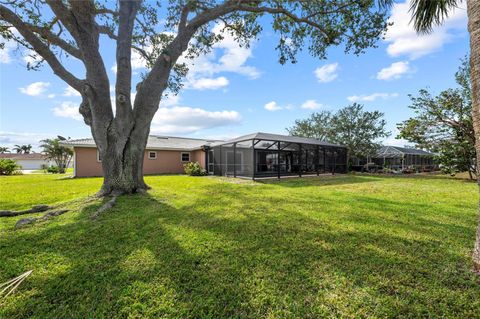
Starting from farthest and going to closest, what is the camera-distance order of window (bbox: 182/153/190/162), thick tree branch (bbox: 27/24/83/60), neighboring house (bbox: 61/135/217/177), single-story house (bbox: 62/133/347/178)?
1. window (bbox: 182/153/190/162)
2. single-story house (bbox: 62/133/347/178)
3. neighboring house (bbox: 61/135/217/177)
4. thick tree branch (bbox: 27/24/83/60)

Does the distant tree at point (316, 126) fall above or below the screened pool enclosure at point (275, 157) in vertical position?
above

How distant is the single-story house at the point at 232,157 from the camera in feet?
48.6

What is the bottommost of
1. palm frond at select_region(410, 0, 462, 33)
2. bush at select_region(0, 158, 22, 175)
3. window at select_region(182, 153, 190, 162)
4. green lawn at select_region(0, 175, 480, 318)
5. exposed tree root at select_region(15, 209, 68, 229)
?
green lawn at select_region(0, 175, 480, 318)

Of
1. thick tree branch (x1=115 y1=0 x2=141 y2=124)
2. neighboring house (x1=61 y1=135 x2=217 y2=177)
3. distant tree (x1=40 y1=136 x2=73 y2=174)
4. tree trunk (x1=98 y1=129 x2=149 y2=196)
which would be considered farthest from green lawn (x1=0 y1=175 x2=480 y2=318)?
distant tree (x1=40 y1=136 x2=73 y2=174)

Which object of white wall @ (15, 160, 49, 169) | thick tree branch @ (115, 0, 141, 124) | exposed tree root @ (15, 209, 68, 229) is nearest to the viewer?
exposed tree root @ (15, 209, 68, 229)

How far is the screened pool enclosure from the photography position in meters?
14.9

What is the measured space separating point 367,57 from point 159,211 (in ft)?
31.2

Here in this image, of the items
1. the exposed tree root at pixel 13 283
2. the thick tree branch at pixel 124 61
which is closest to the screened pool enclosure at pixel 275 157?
the thick tree branch at pixel 124 61

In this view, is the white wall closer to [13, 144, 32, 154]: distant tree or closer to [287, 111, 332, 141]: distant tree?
[13, 144, 32, 154]: distant tree

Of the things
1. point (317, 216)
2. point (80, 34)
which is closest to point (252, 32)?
point (80, 34)

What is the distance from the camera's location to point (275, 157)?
57.5 ft

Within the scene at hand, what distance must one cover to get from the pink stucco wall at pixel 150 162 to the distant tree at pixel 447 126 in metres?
16.3

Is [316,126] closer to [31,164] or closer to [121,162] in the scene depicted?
[121,162]

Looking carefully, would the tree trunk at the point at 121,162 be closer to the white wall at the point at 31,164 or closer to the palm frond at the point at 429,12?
the palm frond at the point at 429,12
